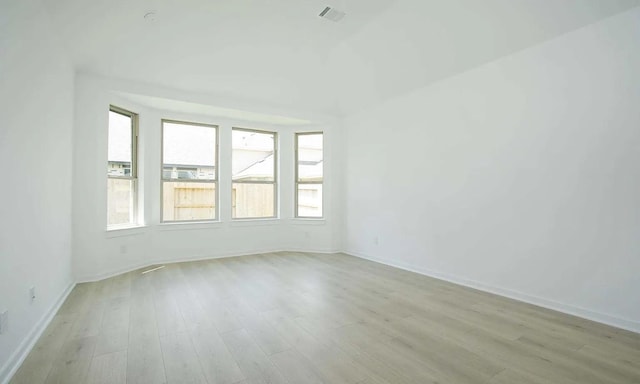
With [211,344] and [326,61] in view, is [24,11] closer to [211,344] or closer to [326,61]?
[211,344]

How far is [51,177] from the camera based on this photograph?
2812mm

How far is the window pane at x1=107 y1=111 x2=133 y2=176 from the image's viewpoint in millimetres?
4348

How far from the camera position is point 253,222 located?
5727 millimetres

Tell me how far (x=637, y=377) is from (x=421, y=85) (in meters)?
3.71

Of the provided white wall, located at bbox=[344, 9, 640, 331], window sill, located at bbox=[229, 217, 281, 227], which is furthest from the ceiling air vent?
window sill, located at bbox=[229, 217, 281, 227]

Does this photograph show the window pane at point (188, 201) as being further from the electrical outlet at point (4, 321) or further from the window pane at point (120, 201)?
the electrical outlet at point (4, 321)

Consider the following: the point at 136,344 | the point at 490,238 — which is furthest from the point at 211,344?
the point at 490,238

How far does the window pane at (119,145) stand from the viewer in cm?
435

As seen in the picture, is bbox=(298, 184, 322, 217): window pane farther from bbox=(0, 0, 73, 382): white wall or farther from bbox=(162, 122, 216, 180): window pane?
bbox=(0, 0, 73, 382): white wall

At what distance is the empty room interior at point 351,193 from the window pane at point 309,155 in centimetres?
60

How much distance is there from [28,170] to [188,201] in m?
3.09

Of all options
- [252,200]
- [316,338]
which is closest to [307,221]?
[252,200]

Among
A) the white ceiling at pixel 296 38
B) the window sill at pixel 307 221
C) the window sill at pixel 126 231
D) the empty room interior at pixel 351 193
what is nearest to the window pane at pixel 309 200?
the window sill at pixel 307 221

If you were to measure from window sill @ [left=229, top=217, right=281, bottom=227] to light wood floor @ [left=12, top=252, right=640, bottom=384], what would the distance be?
183cm
